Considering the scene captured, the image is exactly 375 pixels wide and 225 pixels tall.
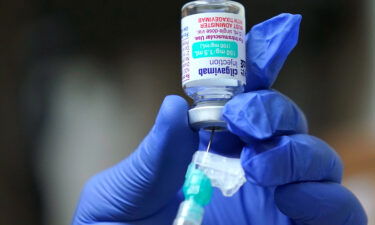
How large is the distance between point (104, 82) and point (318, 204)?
3.44 ft

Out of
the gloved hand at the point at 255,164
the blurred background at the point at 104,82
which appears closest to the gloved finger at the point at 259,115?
the gloved hand at the point at 255,164

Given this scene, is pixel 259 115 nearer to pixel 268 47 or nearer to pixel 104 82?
pixel 268 47

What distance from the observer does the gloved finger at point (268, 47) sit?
2.49ft

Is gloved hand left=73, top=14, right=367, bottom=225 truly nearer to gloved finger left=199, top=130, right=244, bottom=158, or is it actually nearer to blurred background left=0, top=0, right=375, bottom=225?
gloved finger left=199, top=130, right=244, bottom=158

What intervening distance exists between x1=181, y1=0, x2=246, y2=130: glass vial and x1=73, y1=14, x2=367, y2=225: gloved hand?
0.03 meters

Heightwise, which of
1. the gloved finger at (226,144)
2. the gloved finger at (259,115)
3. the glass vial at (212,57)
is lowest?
the gloved finger at (226,144)

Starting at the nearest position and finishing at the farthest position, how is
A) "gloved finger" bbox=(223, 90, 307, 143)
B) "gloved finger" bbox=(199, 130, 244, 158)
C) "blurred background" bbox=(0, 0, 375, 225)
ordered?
"gloved finger" bbox=(223, 90, 307, 143)
"gloved finger" bbox=(199, 130, 244, 158)
"blurred background" bbox=(0, 0, 375, 225)

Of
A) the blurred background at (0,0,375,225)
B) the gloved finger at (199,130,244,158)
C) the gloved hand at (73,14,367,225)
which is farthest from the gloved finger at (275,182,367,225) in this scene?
the blurred background at (0,0,375,225)

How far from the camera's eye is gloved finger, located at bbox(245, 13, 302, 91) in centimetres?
76

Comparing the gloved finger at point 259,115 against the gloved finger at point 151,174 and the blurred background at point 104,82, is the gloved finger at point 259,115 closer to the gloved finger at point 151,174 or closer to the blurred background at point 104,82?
the gloved finger at point 151,174

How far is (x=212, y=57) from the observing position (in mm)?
702

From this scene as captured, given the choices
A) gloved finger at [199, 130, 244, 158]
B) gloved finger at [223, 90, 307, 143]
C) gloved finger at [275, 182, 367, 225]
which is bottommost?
gloved finger at [275, 182, 367, 225]

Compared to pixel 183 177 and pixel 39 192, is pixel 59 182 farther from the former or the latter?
pixel 183 177

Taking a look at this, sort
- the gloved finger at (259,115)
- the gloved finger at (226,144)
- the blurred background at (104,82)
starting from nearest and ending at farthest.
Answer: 1. the gloved finger at (259,115)
2. the gloved finger at (226,144)
3. the blurred background at (104,82)
